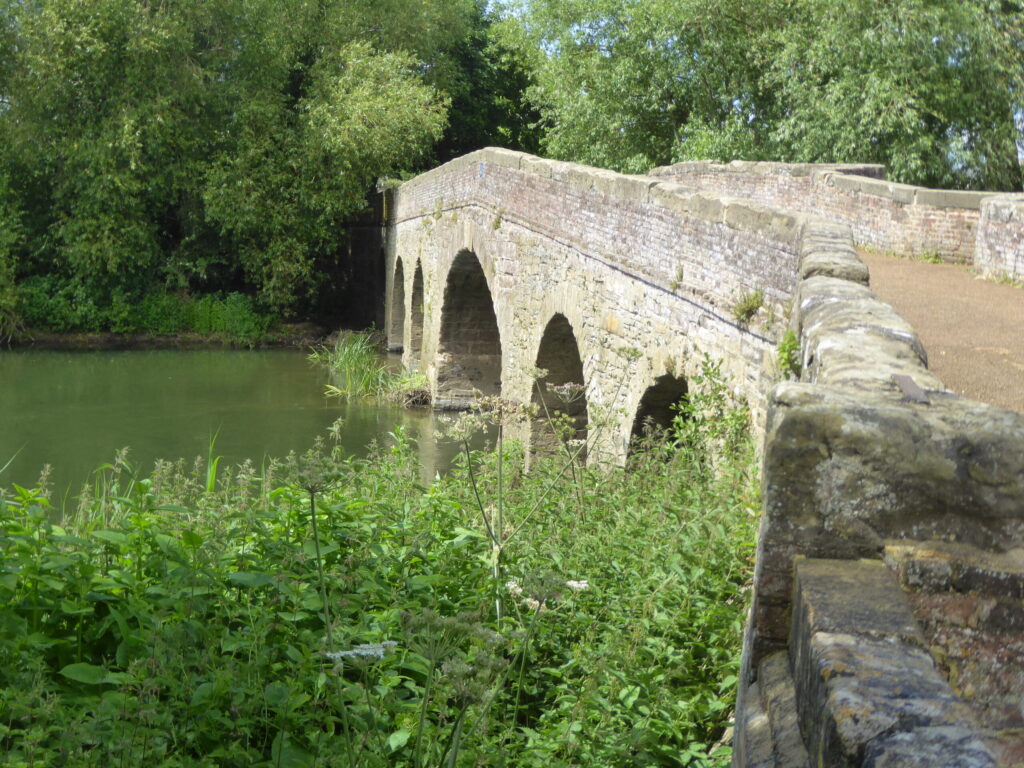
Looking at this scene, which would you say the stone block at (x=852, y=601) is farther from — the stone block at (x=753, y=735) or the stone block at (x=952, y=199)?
the stone block at (x=952, y=199)

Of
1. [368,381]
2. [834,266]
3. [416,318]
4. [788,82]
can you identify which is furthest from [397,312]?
[834,266]

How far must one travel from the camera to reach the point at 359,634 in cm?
317

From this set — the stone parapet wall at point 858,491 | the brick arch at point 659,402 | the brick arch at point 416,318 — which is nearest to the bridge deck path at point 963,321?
the brick arch at point 659,402

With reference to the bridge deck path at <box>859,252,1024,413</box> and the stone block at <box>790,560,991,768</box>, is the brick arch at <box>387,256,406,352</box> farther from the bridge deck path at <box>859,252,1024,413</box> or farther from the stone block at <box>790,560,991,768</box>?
Answer: the stone block at <box>790,560,991,768</box>

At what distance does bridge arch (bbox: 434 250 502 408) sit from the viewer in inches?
692

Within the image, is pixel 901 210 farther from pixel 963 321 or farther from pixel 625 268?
pixel 963 321

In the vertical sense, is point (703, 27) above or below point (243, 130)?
above

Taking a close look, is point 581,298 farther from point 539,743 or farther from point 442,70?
point 442,70

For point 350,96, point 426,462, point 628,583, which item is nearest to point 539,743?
point 628,583

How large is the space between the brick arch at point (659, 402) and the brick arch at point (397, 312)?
1416cm

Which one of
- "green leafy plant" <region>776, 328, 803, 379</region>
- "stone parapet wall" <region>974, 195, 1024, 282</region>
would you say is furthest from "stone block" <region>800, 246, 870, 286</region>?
"stone parapet wall" <region>974, 195, 1024, 282</region>

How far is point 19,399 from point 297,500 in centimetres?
1466

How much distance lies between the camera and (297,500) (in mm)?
4723

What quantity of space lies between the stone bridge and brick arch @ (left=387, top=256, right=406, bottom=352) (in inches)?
449
